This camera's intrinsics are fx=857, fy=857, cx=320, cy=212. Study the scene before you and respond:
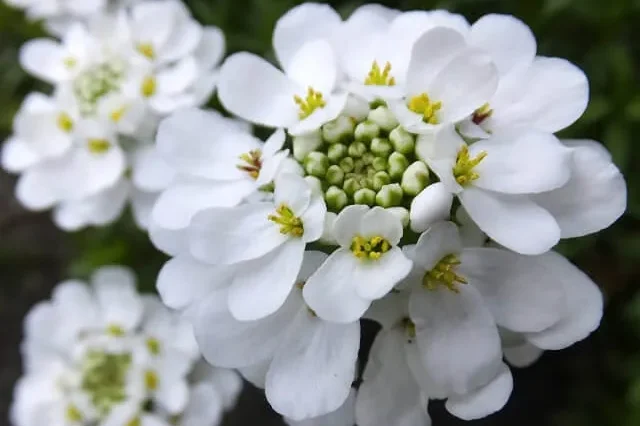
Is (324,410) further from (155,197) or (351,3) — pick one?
(351,3)

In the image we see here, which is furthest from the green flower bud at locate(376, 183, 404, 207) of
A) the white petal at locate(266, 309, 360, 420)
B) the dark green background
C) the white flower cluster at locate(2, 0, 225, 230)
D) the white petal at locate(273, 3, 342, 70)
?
the white flower cluster at locate(2, 0, 225, 230)

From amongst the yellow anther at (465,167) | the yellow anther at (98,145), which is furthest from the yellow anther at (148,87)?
the yellow anther at (465,167)

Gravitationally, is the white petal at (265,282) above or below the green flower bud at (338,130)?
below

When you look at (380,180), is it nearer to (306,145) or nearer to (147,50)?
(306,145)

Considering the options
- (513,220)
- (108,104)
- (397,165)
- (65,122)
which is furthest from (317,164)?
(65,122)

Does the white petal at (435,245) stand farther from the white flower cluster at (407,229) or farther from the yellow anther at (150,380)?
the yellow anther at (150,380)

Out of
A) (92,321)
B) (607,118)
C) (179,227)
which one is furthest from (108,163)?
(607,118)
